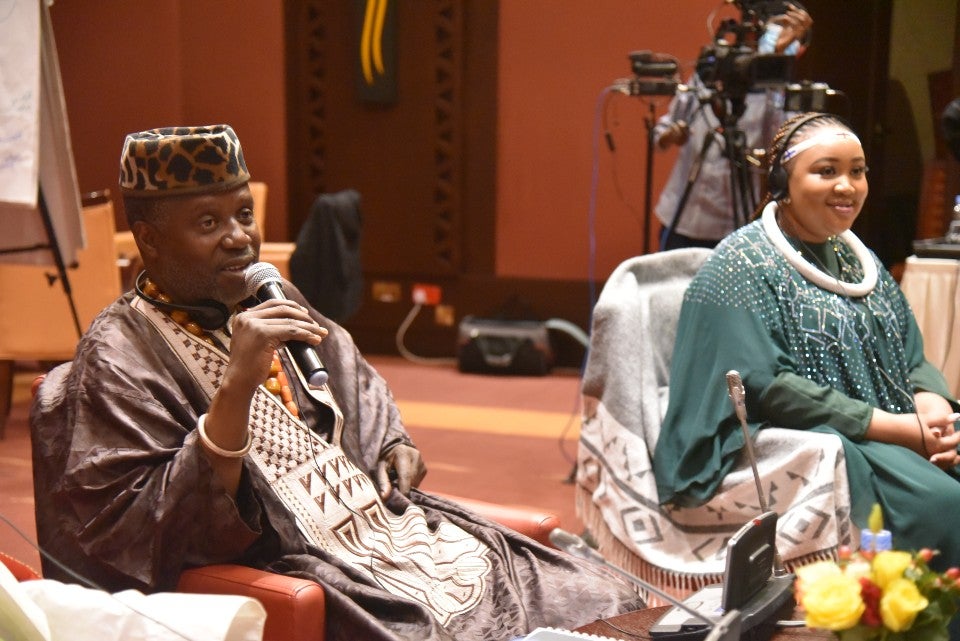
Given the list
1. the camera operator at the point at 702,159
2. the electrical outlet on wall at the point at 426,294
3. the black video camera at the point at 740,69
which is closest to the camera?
the black video camera at the point at 740,69

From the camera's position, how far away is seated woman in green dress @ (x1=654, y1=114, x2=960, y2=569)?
263 cm

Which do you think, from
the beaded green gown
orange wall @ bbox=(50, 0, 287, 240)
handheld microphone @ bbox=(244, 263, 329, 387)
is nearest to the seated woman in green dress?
the beaded green gown

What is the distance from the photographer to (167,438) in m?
1.99

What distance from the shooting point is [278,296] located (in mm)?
1955

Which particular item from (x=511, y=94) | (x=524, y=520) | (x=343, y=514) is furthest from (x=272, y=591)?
(x=511, y=94)

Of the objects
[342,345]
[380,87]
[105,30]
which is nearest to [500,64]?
[380,87]

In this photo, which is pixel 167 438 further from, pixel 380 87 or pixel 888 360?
pixel 380 87

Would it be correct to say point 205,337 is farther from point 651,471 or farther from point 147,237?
point 651,471

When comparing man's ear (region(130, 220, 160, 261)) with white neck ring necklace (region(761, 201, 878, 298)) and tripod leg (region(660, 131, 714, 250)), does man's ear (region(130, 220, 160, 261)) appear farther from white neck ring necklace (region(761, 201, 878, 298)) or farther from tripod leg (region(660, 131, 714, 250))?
tripod leg (region(660, 131, 714, 250))

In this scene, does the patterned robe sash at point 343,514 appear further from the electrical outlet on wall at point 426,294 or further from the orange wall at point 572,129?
the electrical outlet on wall at point 426,294

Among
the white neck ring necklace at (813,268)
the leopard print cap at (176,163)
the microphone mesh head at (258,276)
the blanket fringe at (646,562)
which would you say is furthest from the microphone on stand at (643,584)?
the white neck ring necklace at (813,268)

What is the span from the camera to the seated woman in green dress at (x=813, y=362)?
8.63 feet

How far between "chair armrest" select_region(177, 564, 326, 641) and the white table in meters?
2.71

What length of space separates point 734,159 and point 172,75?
410 cm
